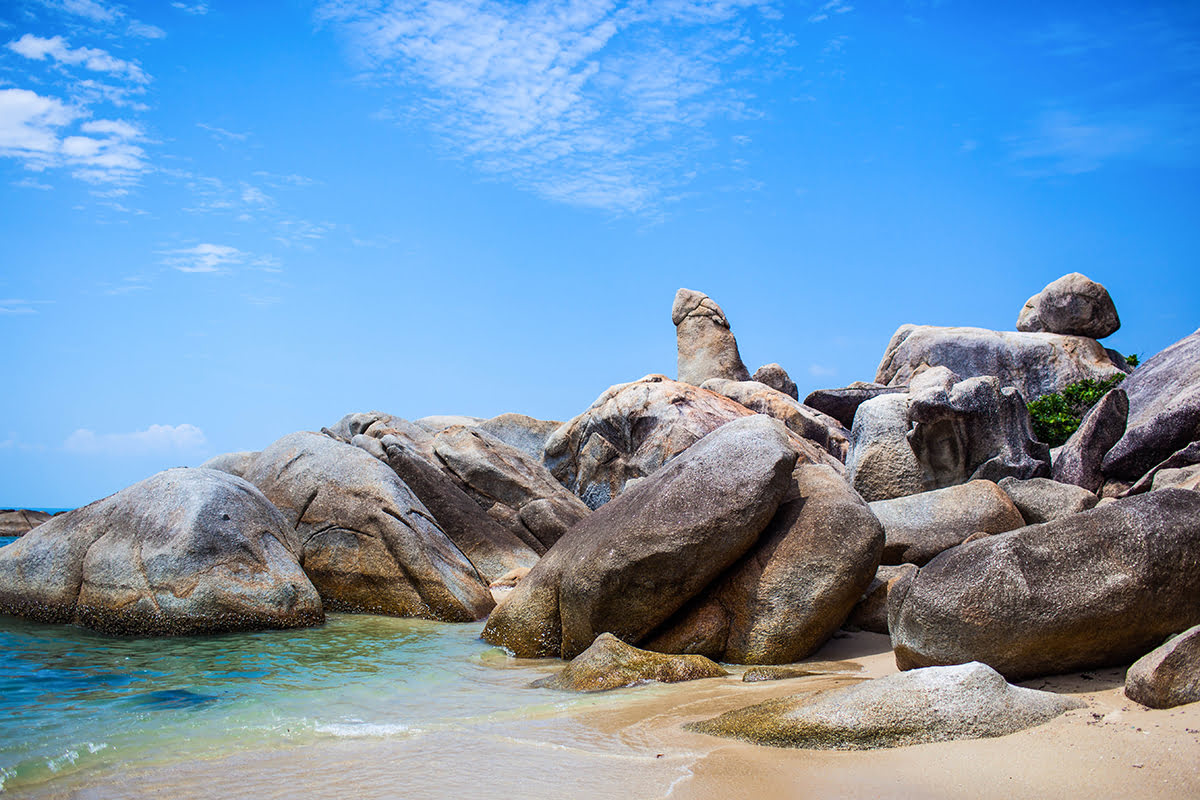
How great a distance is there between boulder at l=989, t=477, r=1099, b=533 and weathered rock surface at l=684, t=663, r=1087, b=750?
16.0ft

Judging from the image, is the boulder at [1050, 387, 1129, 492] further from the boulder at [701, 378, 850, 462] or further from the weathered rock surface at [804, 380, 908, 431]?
the weathered rock surface at [804, 380, 908, 431]

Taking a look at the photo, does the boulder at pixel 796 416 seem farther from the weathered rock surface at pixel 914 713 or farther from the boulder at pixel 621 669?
the weathered rock surface at pixel 914 713

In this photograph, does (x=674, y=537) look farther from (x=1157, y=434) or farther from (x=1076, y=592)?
(x=1157, y=434)

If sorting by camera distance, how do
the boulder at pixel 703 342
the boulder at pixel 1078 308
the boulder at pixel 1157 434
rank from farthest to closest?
1. the boulder at pixel 703 342
2. the boulder at pixel 1078 308
3. the boulder at pixel 1157 434

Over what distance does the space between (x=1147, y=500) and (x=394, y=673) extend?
5969 mm

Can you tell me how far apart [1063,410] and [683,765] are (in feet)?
54.9

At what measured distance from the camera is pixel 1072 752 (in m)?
4.17

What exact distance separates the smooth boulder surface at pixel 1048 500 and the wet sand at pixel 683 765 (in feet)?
14.1

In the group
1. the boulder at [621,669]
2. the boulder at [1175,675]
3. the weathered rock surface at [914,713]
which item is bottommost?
the boulder at [621,669]

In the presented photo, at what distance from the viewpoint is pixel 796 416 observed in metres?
20.0

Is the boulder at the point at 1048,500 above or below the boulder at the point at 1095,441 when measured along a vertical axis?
below

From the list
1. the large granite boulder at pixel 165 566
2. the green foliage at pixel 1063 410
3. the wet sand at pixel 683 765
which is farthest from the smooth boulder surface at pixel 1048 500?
the green foliage at pixel 1063 410

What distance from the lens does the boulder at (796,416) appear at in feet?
65.3

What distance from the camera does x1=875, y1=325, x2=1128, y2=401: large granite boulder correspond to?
23.4m
